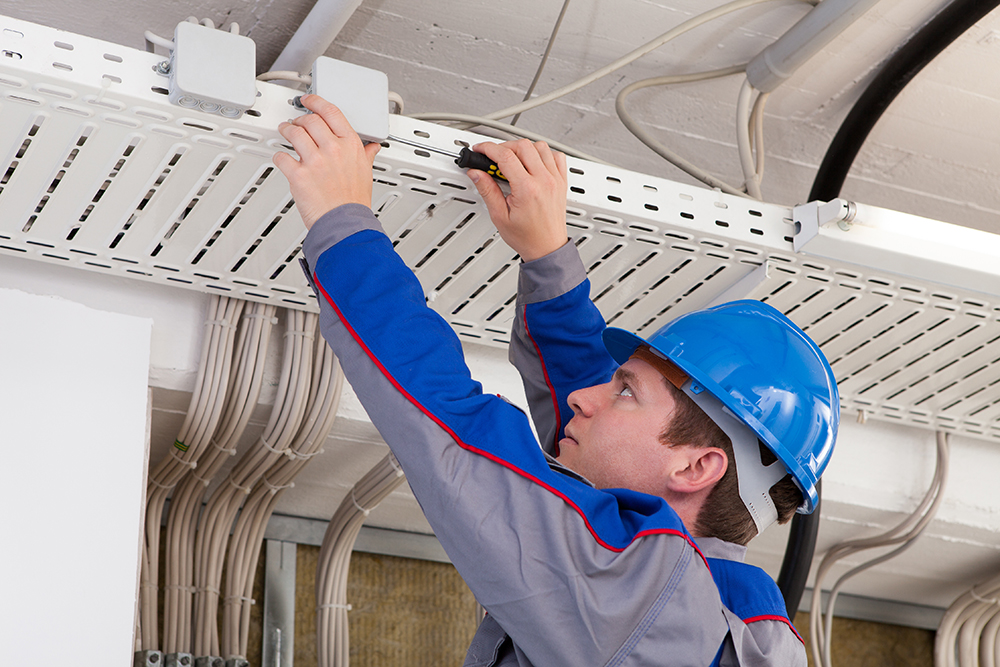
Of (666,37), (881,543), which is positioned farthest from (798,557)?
(666,37)

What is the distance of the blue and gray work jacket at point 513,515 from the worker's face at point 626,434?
0.10 metres

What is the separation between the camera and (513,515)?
2.93 ft

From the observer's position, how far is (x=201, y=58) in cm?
96

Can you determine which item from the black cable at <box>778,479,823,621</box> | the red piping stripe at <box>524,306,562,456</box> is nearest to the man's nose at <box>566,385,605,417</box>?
the red piping stripe at <box>524,306,562,456</box>

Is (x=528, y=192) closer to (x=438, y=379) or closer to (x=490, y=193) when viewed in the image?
(x=490, y=193)

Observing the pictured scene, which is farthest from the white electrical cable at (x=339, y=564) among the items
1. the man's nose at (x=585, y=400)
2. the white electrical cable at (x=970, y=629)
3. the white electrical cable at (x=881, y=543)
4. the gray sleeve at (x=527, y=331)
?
the white electrical cable at (x=970, y=629)

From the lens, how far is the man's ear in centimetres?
108

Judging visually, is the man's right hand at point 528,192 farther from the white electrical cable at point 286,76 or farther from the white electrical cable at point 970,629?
the white electrical cable at point 970,629

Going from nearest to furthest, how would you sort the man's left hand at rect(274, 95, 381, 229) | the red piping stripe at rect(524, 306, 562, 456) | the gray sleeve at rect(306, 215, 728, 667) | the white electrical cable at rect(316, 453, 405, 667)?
the gray sleeve at rect(306, 215, 728, 667), the man's left hand at rect(274, 95, 381, 229), the red piping stripe at rect(524, 306, 562, 456), the white electrical cable at rect(316, 453, 405, 667)

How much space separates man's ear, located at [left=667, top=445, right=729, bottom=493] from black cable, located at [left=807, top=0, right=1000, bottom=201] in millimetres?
515

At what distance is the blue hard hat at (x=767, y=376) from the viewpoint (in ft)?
3.49

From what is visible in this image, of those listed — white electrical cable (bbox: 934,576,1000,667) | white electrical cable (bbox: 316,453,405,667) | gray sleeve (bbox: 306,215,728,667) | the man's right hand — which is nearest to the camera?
gray sleeve (bbox: 306,215,728,667)

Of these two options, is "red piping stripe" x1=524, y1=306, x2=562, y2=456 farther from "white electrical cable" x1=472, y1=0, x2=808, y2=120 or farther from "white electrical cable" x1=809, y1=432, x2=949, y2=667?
"white electrical cable" x1=809, y1=432, x2=949, y2=667

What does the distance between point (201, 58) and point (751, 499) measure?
0.69 m
